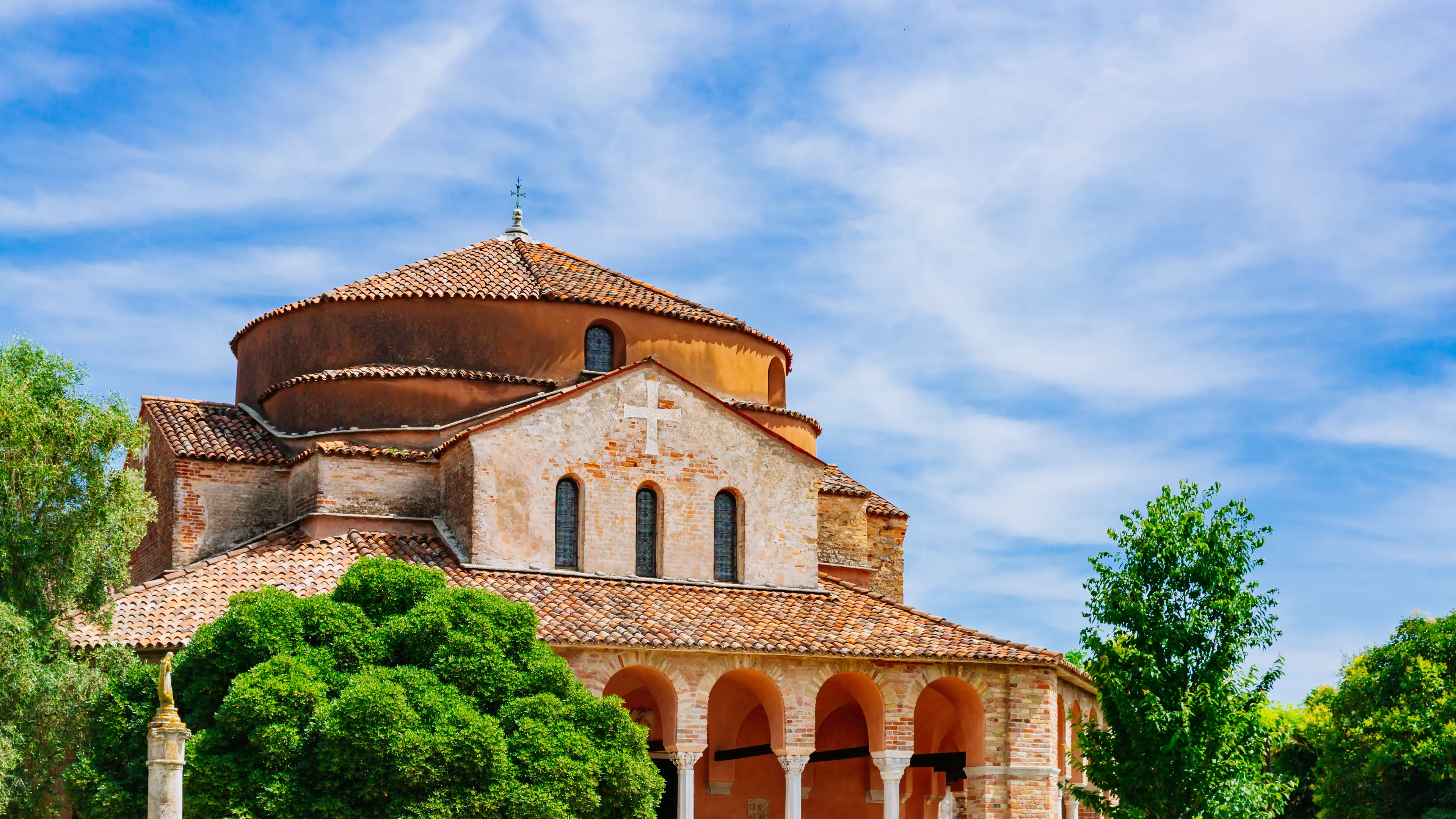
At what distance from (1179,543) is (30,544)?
13351 mm

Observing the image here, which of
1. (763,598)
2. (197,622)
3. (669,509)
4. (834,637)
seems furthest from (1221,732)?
(197,622)

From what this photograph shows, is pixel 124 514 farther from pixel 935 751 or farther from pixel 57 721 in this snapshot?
pixel 935 751

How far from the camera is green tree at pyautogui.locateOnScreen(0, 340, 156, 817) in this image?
16641mm

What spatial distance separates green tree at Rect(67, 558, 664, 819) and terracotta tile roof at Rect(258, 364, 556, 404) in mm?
6276

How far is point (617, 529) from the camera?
75.1 feet

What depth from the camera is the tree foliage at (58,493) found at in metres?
17.0

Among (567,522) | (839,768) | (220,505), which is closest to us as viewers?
(567,522)

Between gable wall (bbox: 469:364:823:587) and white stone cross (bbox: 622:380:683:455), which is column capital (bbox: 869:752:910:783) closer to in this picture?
gable wall (bbox: 469:364:823:587)

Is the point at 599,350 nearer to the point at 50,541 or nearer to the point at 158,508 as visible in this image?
the point at 158,508

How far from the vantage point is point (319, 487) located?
2280 centimetres

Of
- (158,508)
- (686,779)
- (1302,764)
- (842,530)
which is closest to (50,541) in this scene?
(158,508)

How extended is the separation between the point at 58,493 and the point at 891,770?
11177 millimetres

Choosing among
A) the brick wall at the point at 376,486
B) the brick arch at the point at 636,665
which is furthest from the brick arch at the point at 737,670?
the brick wall at the point at 376,486

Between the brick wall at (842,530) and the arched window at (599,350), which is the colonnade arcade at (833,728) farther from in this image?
the arched window at (599,350)
